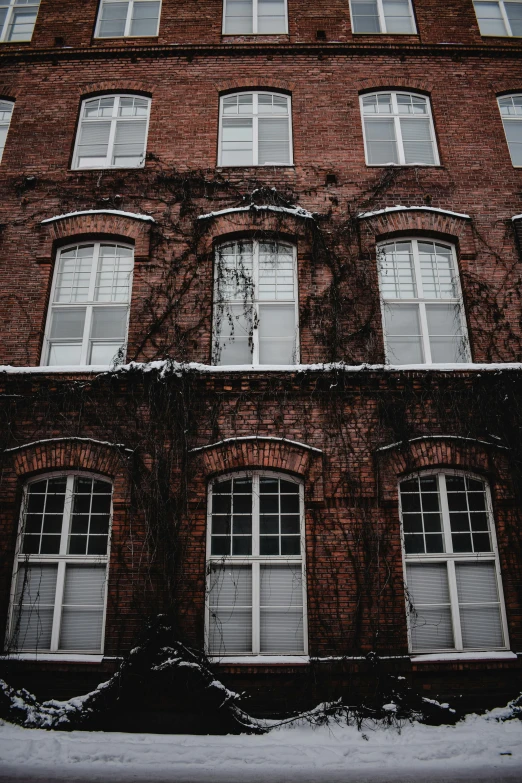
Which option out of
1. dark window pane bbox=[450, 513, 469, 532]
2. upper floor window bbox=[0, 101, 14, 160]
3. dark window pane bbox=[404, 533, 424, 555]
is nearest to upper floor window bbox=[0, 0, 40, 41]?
upper floor window bbox=[0, 101, 14, 160]

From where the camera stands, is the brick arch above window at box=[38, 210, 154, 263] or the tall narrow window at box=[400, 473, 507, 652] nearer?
the tall narrow window at box=[400, 473, 507, 652]

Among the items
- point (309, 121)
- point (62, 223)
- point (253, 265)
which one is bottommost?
point (253, 265)

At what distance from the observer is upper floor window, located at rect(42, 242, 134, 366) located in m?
8.59

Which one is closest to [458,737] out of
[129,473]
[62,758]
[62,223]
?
[62,758]

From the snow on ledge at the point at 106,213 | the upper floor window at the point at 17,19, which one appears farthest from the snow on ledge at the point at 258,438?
the upper floor window at the point at 17,19

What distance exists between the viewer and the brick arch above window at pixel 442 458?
24.7ft

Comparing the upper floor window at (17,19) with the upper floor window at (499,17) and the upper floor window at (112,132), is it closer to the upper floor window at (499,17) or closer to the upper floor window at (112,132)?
the upper floor window at (112,132)

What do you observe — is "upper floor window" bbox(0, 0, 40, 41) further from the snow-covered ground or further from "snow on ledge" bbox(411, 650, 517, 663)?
"snow on ledge" bbox(411, 650, 517, 663)

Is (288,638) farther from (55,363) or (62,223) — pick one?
(62,223)

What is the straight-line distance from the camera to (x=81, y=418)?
7781mm

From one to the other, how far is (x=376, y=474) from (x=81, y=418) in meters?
4.41

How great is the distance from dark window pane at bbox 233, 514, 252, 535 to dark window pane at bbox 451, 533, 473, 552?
2917 millimetres

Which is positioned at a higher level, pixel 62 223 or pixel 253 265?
pixel 62 223

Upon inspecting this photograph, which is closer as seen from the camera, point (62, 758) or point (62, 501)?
point (62, 758)
